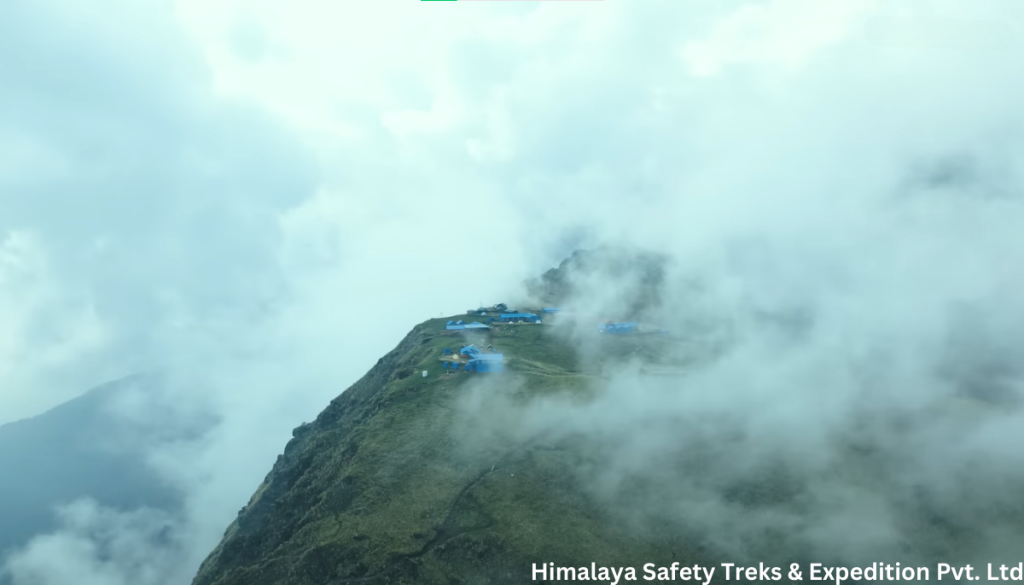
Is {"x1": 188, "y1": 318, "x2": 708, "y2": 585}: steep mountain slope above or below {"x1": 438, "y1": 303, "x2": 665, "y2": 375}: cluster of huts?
below

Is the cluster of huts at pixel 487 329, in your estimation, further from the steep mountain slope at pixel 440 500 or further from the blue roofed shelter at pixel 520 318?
the steep mountain slope at pixel 440 500

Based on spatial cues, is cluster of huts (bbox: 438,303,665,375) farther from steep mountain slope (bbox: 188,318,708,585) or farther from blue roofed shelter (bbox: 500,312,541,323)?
steep mountain slope (bbox: 188,318,708,585)

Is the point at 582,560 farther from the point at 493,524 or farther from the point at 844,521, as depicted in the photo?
the point at 844,521

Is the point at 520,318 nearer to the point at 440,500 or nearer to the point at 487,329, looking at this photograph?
the point at 487,329

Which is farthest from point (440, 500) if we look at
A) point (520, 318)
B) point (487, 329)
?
point (520, 318)

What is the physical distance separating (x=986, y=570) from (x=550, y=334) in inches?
3621

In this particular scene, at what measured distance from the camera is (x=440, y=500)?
77562 millimetres

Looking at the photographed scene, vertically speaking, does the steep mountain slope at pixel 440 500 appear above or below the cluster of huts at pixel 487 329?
below

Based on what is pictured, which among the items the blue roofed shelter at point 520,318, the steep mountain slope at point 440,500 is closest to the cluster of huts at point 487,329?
the blue roofed shelter at point 520,318

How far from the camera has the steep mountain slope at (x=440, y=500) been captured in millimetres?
67875

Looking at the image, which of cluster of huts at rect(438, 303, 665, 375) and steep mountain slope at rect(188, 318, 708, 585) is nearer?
steep mountain slope at rect(188, 318, 708, 585)

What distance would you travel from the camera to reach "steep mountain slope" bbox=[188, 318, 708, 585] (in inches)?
2672

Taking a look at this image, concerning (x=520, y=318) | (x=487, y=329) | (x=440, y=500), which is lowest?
(x=440, y=500)

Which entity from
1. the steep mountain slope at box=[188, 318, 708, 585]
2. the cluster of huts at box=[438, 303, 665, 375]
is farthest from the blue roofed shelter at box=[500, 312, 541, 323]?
the steep mountain slope at box=[188, 318, 708, 585]
